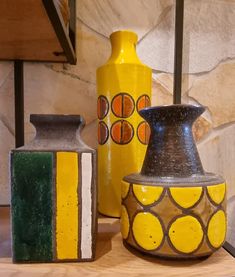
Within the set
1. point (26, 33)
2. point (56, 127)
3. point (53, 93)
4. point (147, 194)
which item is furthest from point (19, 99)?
point (147, 194)

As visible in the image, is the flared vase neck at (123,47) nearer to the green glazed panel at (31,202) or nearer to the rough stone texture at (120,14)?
the rough stone texture at (120,14)

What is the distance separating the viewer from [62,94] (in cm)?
63

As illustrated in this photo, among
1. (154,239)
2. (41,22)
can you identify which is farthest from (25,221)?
(41,22)

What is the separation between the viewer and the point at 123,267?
34 centimetres

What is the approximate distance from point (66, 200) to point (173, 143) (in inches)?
6.1

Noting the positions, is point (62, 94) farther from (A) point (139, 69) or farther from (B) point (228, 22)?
(B) point (228, 22)

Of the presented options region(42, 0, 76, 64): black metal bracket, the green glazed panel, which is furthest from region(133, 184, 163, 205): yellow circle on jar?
region(42, 0, 76, 64): black metal bracket

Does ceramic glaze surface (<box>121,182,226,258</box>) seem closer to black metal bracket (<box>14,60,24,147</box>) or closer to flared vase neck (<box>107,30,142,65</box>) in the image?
flared vase neck (<box>107,30,142,65</box>)

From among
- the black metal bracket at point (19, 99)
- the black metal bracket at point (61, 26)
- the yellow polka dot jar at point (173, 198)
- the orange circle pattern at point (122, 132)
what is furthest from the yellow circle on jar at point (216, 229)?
the black metal bracket at point (19, 99)

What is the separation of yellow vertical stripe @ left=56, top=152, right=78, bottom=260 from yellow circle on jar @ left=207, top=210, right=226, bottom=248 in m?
0.16

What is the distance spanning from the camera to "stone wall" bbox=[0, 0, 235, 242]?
63 cm

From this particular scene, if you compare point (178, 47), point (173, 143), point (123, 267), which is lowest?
point (123, 267)

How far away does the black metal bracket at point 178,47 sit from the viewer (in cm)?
63

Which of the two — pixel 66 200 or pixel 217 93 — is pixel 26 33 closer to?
pixel 66 200
